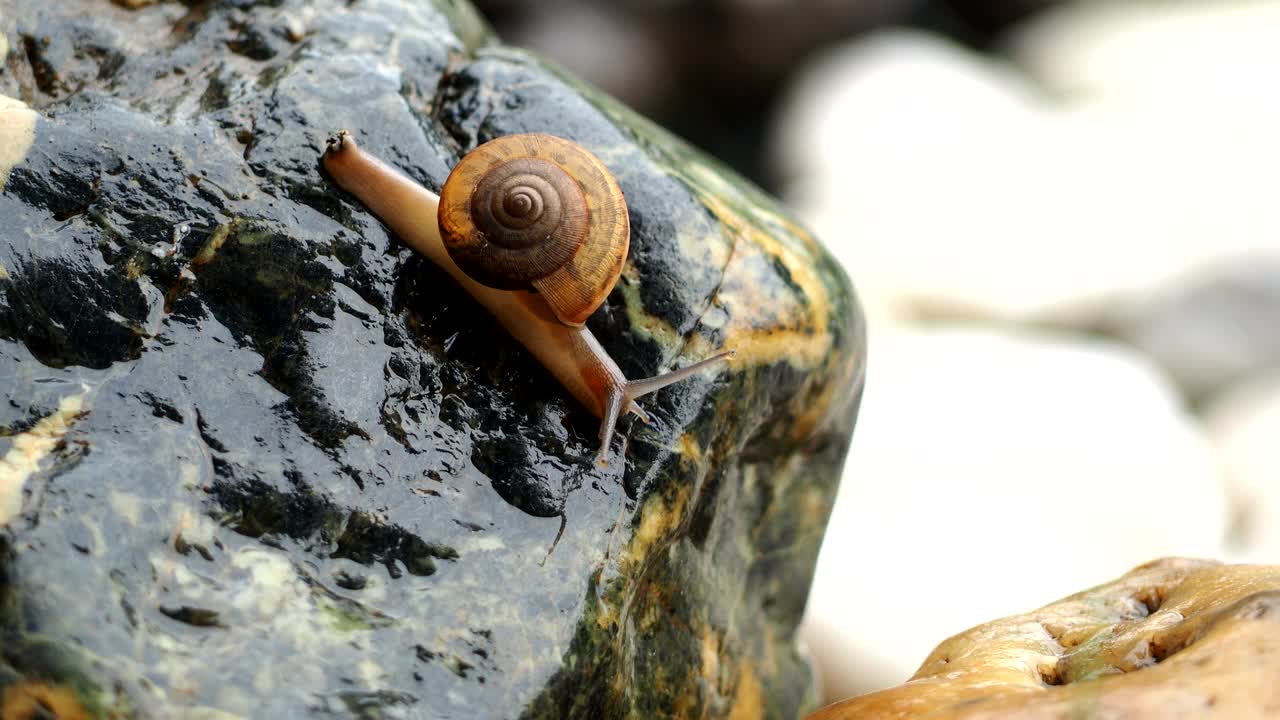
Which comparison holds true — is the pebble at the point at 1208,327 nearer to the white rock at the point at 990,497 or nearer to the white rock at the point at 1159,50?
the white rock at the point at 990,497

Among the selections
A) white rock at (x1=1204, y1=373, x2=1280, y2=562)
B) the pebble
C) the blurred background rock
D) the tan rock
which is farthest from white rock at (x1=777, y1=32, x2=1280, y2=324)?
the tan rock

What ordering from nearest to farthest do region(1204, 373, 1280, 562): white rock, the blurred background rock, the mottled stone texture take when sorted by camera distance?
the mottled stone texture, the blurred background rock, region(1204, 373, 1280, 562): white rock

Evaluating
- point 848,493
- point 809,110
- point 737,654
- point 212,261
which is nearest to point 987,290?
point 848,493

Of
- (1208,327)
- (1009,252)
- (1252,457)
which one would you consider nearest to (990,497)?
Result: (1252,457)

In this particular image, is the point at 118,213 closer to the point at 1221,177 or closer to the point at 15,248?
the point at 15,248

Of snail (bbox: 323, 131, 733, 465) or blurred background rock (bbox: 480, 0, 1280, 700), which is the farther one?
blurred background rock (bbox: 480, 0, 1280, 700)

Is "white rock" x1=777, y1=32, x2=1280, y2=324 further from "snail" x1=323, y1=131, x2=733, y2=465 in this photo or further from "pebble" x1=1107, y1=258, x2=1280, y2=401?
"snail" x1=323, y1=131, x2=733, y2=465
